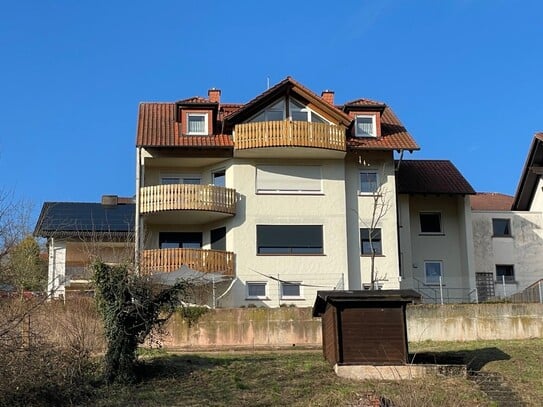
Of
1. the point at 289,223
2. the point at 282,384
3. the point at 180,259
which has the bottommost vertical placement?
the point at 282,384

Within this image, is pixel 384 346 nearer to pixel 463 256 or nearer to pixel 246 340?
pixel 246 340

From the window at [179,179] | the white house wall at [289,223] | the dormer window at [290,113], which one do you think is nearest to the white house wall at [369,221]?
the white house wall at [289,223]

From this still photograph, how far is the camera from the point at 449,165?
44.4 metres

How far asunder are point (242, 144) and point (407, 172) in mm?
9959

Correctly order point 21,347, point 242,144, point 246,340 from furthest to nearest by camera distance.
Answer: point 242,144
point 246,340
point 21,347

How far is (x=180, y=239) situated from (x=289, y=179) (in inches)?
229

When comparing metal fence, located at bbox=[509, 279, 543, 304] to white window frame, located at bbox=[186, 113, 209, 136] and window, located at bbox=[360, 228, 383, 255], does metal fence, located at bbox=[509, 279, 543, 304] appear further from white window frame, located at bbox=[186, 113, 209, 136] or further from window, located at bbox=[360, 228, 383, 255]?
white window frame, located at bbox=[186, 113, 209, 136]

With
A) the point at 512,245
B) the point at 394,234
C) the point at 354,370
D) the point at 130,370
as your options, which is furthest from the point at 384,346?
the point at 512,245

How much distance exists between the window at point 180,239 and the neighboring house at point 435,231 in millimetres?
9628

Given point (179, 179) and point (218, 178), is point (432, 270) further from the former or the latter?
point (179, 179)

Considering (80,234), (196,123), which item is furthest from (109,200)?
(196,123)

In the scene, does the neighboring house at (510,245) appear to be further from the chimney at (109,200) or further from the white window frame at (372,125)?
the chimney at (109,200)

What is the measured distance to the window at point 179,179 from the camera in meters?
40.1

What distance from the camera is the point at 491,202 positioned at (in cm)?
5109
